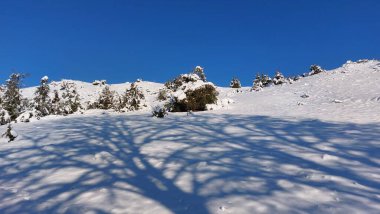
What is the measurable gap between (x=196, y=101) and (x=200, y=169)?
10469mm

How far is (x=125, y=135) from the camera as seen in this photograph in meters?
9.24

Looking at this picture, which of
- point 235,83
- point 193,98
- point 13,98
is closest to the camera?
point 193,98

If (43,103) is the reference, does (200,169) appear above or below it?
below

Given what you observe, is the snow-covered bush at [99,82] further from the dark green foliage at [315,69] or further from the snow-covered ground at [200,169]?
the snow-covered ground at [200,169]

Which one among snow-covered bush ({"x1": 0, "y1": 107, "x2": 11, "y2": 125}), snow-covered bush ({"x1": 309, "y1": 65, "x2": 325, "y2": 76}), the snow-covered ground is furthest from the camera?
snow-covered bush ({"x1": 309, "y1": 65, "x2": 325, "y2": 76})

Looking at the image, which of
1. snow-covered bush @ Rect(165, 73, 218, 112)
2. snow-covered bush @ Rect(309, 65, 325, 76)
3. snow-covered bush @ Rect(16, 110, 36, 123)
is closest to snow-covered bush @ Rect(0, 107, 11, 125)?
snow-covered bush @ Rect(16, 110, 36, 123)

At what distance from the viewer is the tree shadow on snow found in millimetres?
4559

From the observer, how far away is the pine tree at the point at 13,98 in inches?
771

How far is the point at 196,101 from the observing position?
16281mm

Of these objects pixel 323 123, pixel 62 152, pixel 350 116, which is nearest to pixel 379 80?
pixel 350 116

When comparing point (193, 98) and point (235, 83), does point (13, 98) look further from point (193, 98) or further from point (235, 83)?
point (235, 83)

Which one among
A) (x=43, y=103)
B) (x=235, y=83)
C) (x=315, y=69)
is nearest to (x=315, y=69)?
(x=315, y=69)

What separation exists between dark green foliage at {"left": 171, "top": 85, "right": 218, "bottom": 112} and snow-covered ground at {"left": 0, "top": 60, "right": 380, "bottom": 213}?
6.14 metres

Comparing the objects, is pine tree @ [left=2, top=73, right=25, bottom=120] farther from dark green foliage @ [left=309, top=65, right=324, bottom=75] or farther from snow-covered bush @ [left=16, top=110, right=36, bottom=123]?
dark green foliage @ [left=309, top=65, right=324, bottom=75]
